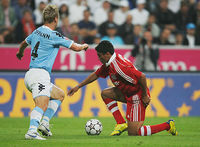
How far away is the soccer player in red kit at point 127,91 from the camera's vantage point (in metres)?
8.14

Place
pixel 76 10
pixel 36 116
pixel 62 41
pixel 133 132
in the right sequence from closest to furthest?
pixel 36 116
pixel 62 41
pixel 133 132
pixel 76 10

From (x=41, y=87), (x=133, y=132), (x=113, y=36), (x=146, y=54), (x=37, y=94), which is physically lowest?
(x=133, y=132)

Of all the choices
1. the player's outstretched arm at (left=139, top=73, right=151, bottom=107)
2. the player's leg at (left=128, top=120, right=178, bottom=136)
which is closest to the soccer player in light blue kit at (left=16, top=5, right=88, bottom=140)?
the player's outstretched arm at (left=139, top=73, right=151, bottom=107)

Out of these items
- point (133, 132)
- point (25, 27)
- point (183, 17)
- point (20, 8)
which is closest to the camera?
point (133, 132)

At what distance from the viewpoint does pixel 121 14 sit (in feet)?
53.9

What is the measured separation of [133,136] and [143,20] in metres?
8.73

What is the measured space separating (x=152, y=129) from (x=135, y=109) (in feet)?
1.63

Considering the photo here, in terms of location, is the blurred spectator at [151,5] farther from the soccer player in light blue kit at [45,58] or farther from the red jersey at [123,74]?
the soccer player in light blue kit at [45,58]

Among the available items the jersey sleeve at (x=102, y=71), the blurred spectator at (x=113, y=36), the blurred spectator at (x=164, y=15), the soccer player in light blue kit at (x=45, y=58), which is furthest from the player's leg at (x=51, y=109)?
the blurred spectator at (x=164, y=15)

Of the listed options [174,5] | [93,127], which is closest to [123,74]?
[93,127]

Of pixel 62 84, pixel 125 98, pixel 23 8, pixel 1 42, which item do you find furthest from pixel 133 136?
pixel 23 8

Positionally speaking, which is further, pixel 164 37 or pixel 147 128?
pixel 164 37

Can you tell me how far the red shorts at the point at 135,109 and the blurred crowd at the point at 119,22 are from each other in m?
6.06

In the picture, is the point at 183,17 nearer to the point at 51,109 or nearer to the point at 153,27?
the point at 153,27
